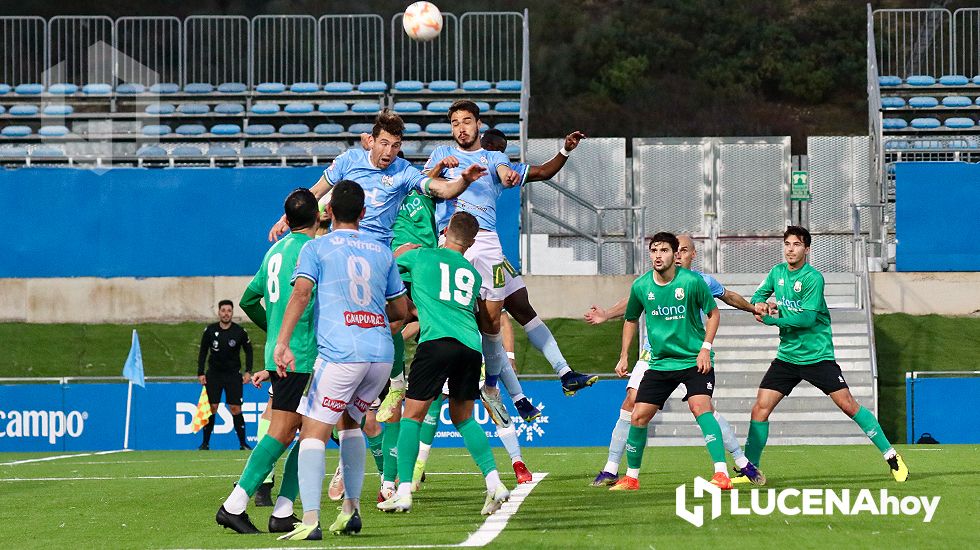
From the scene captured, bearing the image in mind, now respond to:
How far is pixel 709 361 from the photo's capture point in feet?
35.6

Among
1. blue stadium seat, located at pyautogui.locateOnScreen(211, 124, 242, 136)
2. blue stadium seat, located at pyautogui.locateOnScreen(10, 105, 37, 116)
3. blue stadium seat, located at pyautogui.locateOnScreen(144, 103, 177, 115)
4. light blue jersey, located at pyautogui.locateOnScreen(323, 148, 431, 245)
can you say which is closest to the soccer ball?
blue stadium seat, located at pyautogui.locateOnScreen(211, 124, 242, 136)

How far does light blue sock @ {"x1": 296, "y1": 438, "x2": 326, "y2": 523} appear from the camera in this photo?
7793 millimetres

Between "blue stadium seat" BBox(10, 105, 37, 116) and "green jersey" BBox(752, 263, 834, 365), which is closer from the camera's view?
"green jersey" BBox(752, 263, 834, 365)

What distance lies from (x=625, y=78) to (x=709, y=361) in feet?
142

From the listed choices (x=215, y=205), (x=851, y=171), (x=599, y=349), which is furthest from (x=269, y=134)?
(x=851, y=171)

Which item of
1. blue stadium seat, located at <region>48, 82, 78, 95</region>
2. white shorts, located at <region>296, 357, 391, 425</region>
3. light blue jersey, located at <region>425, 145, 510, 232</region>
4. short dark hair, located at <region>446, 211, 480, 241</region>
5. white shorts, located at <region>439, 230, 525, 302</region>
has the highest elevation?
blue stadium seat, located at <region>48, 82, 78, 95</region>

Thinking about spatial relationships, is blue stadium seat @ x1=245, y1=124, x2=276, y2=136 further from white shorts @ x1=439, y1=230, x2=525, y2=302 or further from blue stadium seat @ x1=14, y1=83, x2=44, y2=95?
white shorts @ x1=439, y1=230, x2=525, y2=302

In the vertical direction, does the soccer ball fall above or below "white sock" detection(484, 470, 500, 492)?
above

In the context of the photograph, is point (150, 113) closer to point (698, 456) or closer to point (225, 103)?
point (225, 103)

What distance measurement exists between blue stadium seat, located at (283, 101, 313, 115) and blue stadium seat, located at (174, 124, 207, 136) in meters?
1.83

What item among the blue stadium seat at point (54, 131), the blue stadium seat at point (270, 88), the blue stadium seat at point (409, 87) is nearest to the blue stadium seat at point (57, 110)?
the blue stadium seat at point (54, 131)

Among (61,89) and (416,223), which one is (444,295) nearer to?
(416,223)

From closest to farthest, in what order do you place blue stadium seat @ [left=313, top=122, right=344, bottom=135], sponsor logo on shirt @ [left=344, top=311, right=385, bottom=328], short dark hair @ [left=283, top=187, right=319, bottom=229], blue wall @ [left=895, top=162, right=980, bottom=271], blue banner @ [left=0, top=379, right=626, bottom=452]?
sponsor logo on shirt @ [left=344, top=311, right=385, bottom=328], short dark hair @ [left=283, top=187, right=319, bottom=229], blue banner @ [left=0, top=379, right=626, bottom=452], blue wall @ [left=895, top=162, right=980, bottom=271], blue stadium seat @ [left=313, top=122, right=344, bottom=135]

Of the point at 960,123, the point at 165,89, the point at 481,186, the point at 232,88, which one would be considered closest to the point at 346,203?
the point at 481,186
